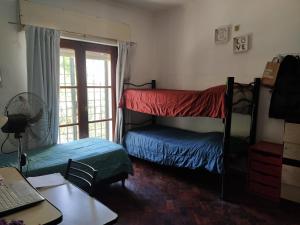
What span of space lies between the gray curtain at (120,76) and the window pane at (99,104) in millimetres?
179

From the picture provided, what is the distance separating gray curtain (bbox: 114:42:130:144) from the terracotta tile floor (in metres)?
0.82

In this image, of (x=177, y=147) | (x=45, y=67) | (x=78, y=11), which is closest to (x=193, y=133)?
(x=177, y=147)

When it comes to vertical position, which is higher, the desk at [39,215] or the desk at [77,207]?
the desk at [39,215]

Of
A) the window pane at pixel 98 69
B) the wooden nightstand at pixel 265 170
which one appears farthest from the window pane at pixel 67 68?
the wooden nightstand at pixel 265 170

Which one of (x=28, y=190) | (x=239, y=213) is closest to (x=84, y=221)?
(x=28, y=190)

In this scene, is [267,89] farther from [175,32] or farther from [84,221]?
[84,221]

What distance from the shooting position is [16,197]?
1.11m

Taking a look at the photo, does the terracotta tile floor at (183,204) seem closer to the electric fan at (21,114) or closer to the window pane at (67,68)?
the electric fan at (21,114)

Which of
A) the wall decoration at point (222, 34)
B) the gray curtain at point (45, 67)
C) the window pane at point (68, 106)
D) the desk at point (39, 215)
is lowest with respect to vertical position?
the desk at point (39, 215)

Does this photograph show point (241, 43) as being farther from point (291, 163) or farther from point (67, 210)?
point (67, 210)

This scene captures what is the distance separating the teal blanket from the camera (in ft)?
7.41

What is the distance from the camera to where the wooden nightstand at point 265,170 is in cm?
257

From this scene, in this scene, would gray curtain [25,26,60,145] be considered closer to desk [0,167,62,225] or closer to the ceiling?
the ceiling

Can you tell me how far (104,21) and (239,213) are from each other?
304cm
